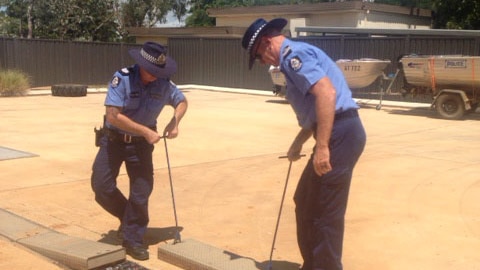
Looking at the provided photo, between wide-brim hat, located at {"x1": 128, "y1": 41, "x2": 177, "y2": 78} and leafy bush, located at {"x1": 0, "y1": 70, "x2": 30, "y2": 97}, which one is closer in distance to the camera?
wide-brim hat, located at {"x1": 128, "y1": 41, "x2": 177, "y2": 78}

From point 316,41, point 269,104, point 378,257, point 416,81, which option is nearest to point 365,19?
point 316,41

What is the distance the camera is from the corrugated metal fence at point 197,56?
20.8 m

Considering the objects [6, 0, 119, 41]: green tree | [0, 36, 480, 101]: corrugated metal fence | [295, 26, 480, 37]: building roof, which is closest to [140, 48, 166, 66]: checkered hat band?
[295, 26, 480, 37]: building roof

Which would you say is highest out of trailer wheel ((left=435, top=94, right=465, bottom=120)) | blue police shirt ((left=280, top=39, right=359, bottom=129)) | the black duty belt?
blue police shirt ((left=280, top=39, right=359, bottom=129))

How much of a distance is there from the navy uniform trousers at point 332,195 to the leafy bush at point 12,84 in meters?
18.8

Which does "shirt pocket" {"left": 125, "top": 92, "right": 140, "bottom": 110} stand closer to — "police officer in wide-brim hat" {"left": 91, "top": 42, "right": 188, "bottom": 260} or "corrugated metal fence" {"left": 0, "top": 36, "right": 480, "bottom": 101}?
"police officer in wide-brim hat" {"left": 91, "top": 42, "right": 188, "bottom": 260}

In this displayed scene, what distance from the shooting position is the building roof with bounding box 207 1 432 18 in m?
29.4

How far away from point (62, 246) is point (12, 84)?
17285 millimetres

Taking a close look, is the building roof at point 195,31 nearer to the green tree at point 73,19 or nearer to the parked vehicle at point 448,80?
the green tree at point 73,19

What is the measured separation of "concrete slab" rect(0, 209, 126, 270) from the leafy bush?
636 inches

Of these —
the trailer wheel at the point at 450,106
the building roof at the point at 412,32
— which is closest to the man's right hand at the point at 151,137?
the trailer wheel at the point at 450,106

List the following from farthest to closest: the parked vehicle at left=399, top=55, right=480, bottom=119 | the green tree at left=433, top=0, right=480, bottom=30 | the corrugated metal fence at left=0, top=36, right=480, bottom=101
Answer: the green tree at left=433, top=0, right=480, bottom=30 → the corrugated metal fence at left=0, top=36, right=480, bottom=101 → the parked vehicle at left=399, top=55, right=480, bottom=119

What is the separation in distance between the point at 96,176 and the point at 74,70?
887 inches

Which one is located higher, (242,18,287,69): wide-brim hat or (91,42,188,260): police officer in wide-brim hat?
(242,18,287,69): wide-brim hat
